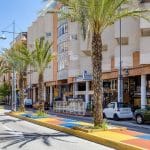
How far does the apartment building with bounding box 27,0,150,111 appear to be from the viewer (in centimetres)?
4300

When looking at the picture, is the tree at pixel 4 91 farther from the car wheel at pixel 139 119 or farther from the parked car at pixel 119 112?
the car wheel at pixel 139 119

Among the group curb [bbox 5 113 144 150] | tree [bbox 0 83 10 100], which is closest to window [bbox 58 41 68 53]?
tree [bbox 0 83 10 100]

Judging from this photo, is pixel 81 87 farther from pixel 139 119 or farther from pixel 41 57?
pixel 139 119

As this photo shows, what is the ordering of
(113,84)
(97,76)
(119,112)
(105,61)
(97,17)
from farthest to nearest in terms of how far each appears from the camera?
(113,84) → (105,61) → (119,112) → (97,76) → (97,17)

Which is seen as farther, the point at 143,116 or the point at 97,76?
the point at 143,116

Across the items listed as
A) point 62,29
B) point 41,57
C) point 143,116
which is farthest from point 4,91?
point 143,116

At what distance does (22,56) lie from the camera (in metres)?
43.3

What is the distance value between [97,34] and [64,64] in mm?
43063

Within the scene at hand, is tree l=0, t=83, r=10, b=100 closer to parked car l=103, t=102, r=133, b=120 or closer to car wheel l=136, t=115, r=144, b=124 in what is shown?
parked car l=103, t=102, r=133, b=120

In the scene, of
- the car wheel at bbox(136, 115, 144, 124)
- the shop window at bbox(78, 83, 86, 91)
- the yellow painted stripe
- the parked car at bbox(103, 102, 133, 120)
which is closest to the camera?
the yellow painted stripe

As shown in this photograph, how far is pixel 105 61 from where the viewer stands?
50.3 metres

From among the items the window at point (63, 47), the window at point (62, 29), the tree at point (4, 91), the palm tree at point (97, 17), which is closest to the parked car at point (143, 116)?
the palm tree at point (97, 17)

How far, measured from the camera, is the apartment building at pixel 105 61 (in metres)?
43.0

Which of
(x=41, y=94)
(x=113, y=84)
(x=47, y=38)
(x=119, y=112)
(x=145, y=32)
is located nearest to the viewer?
(x=119, y=112)
